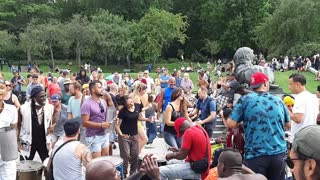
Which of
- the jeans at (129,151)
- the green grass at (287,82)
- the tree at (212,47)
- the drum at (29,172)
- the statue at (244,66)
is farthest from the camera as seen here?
the tree at (212,47)

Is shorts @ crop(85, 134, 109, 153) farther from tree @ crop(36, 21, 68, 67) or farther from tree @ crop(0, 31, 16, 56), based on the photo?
tree @ crop(0, 31, 16, 56)

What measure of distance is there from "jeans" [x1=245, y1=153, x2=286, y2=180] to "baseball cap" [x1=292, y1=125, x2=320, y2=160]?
3.06 m

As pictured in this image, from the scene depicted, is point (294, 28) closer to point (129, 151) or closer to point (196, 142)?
point (129, 151)

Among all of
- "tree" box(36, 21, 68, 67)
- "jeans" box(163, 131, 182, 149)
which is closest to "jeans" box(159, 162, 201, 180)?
"jeans" box(163, 131, 182, 149)

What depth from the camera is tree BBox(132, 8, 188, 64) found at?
48.6 meters

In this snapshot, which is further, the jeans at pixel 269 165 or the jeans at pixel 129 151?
the jeans at pixel 129 151

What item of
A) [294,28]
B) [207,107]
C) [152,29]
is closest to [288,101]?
[207,107]

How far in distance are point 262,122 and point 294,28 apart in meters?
39.2

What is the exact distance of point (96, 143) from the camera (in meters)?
7.88

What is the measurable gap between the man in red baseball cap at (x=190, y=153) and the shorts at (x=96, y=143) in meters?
1.82

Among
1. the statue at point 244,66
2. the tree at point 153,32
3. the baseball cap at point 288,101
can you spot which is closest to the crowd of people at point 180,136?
the statue at point 244,66

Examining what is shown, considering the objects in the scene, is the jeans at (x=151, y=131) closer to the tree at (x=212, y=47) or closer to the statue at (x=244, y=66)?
the statue at (x=244, y=66)

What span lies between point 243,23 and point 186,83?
Answer: 39881 millimetres

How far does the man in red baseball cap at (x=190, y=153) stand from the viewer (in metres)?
6.03
